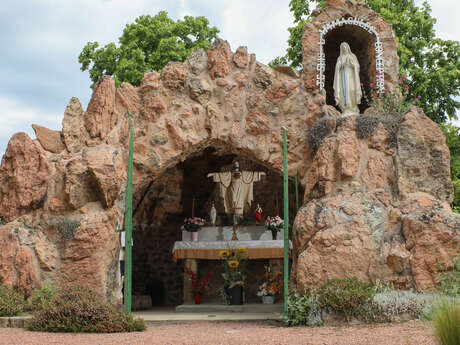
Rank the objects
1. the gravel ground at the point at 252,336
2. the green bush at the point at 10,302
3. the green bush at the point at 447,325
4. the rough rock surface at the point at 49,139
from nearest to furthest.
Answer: the green bush at the point at 447,325 < the gravel ground at the point at 252,336 < the green bush at the point at 10,302 < the rough rock surface at the point at 49,139

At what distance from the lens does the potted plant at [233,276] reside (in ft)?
34.7

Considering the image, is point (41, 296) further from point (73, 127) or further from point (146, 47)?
point (146, 47)

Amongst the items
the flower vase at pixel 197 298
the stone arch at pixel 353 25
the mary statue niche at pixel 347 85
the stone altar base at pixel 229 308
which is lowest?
the stone altar base at pixel 229 308

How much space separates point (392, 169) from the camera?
9.02 m

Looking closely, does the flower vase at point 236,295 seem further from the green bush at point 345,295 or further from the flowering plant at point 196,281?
the green bush at point 345,295

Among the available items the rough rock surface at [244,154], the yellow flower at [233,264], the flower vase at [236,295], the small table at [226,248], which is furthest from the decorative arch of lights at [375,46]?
the flower vase at [236,295]

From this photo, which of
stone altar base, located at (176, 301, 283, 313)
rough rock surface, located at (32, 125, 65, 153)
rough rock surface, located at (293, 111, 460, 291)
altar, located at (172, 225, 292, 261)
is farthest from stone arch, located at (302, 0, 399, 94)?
rough rock surface, located at (32, 125, 65, 153)

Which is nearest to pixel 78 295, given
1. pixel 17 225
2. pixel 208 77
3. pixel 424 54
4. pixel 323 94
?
pixel 17 225

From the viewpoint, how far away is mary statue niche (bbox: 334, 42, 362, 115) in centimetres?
1077

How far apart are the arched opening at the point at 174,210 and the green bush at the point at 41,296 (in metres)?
4.79

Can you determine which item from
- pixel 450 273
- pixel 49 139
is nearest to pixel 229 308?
pixel 450 273

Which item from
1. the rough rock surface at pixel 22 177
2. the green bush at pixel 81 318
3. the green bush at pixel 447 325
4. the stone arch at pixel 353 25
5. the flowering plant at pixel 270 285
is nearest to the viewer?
the green bush at pixel 447 325

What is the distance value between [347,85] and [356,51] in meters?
2.25

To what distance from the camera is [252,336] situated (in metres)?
6.46
